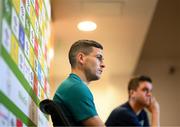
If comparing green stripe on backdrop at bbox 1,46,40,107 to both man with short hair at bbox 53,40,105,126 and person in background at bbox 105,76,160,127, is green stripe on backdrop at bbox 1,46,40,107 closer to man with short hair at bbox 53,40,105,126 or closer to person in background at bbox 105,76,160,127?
man with short hair at bbox 53,40,105,126

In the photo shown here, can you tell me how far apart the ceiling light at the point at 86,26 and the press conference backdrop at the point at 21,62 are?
46.3 inches

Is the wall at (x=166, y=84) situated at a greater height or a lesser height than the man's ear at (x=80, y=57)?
lesser

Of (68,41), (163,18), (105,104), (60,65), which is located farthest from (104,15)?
(105,104)

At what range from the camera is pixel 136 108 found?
2416 mm

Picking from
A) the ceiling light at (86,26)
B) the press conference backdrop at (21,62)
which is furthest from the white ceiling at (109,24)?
the press conference backdrop at (21,62)

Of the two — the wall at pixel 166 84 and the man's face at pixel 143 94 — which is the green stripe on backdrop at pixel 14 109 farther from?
the wall at pixel 166 84

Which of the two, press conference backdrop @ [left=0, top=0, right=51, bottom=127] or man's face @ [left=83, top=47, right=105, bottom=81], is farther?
man's face @ [left=83, top=47, right=105, bottom=81]

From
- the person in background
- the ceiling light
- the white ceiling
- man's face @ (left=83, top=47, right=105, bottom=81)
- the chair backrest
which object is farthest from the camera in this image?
the ceiling light

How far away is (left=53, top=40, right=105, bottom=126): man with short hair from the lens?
1275 millimetres

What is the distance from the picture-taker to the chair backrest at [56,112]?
1.27 m

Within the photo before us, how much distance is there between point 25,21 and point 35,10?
0.27m

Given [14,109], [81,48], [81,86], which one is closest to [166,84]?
[81,48]

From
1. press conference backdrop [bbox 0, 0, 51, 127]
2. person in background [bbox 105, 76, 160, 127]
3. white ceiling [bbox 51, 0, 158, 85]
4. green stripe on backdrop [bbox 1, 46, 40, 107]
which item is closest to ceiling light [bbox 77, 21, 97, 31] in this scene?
white ceiling [bbox 51, 0, 158, 85]

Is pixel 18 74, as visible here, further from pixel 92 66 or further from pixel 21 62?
pixel 92 66
